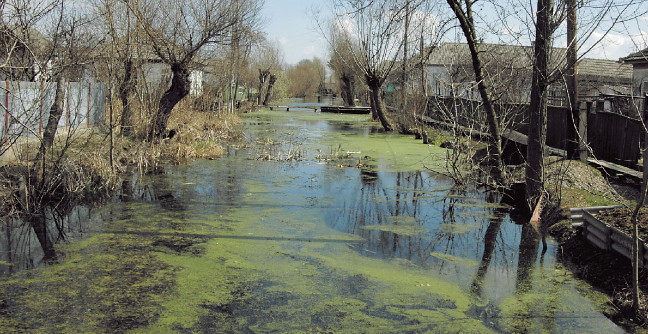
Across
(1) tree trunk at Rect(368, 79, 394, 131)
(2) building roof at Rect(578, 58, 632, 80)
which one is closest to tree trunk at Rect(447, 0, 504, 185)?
(1) tree trunk at Rect(368, 79, 394, 131)

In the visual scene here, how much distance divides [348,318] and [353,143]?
43.5 feet

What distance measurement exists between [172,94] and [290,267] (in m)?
10.3

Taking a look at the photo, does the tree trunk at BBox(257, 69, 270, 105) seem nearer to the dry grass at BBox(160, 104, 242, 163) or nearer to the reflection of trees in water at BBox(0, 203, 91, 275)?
the dry grass at BBox(160, 104, 242, 163)

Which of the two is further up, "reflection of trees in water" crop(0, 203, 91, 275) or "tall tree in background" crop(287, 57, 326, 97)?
"tall tree in background" crop(287, 57, 326, 97)

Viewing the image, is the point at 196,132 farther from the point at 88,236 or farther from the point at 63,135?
the point at 88,236

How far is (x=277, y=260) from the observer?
6078 millimetres

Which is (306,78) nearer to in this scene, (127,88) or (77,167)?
(127,88)

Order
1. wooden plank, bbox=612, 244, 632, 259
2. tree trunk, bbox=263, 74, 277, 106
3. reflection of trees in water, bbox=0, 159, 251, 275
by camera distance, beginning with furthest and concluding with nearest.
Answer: tree trunk, bbox=263, 74, 277, 106
reflection of trees in water, bbox=0, 159, 251, 275
wooden plank, bbox=612, 244, 632, 259

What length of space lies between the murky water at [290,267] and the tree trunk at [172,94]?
484cm

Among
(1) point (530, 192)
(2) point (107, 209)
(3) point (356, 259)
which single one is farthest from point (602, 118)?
(2) point (107, 209)

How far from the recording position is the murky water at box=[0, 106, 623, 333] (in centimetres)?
461

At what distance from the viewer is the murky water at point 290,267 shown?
461cm

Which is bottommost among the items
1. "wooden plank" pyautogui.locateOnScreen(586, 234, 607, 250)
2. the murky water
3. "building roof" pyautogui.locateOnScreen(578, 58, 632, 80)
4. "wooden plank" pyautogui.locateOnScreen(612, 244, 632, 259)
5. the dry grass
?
the murky water

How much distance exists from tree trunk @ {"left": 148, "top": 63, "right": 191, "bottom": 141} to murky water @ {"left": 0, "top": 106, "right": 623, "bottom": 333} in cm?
484
